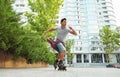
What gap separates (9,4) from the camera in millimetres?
11289

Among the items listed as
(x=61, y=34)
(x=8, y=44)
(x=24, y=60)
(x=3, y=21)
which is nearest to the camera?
(x=61, y=34)

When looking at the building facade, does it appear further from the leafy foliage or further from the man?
the man

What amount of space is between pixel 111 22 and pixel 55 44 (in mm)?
71344

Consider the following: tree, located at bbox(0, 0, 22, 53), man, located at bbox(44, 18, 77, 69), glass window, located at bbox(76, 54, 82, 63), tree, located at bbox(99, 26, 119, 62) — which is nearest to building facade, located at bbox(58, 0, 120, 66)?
glass window, located at bbox(76, 54, 82, 63)

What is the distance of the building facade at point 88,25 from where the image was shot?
7144cm

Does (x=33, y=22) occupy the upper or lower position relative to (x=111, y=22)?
lower

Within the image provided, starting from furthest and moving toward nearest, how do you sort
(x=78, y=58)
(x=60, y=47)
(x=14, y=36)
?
1. (x=78, y=58)
2. (x=14, y=36)
3. (x=60, y=47)

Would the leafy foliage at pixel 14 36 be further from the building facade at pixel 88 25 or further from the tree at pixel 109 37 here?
the building facade at pixel 88 25

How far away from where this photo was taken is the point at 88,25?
73938 mm

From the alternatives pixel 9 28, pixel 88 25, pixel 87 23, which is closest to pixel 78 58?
pixel 88 25

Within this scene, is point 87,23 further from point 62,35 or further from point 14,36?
point 62,35

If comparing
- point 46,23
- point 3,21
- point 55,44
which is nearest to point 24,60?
point 3,21

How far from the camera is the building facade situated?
71.4 meters

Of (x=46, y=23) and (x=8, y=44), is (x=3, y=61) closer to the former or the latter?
(x=8, y=44)
